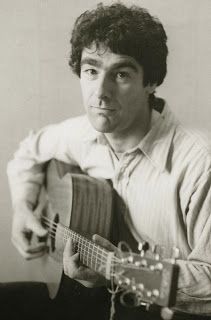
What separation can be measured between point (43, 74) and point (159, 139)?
396 millimetres

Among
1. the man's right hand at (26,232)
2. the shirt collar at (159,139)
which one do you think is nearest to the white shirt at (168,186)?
the shirt collar at (159,139)

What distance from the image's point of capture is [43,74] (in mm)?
1315

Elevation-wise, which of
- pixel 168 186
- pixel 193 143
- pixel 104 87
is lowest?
pixel 168 186

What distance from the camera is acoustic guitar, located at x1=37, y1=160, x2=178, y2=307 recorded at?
0.88 m

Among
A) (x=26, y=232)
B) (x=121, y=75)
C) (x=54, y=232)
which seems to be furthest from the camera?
(x=26, y=232)

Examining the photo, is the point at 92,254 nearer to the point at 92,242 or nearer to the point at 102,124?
the point at 92,242

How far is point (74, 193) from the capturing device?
1.20 m

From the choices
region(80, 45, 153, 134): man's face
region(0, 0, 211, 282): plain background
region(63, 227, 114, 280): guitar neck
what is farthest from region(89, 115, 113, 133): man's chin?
region(63, 227, 114, 280): guitar neck

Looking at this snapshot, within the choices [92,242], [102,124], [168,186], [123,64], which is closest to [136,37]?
[123,64]

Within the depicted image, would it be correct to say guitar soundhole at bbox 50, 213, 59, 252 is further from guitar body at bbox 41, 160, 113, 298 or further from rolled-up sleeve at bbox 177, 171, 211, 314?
rolled-up sleeve at bbox 177, 171, 211, 314

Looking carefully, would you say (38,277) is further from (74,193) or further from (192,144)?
(192,144)

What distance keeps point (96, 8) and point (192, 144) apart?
42 centimetres

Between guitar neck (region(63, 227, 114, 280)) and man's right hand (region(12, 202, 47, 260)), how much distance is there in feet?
0.74

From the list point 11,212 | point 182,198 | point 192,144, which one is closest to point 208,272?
point 182,198
